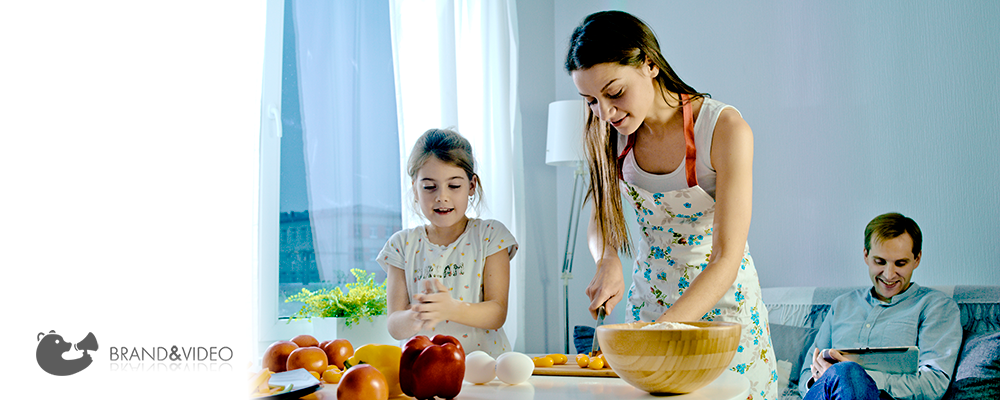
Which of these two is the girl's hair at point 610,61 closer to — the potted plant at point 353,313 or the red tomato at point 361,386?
the red tomato at point 361,386

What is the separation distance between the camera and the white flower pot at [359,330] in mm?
1955

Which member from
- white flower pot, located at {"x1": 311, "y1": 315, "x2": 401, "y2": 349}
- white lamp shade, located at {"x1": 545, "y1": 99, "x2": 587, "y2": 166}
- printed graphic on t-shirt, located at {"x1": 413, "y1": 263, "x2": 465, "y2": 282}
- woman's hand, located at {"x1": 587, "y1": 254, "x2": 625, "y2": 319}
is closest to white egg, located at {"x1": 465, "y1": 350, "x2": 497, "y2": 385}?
woman's hand, located at {"x1": 587, "y1": 254, "x2": 625, "y2": 319}

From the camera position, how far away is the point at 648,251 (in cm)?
123

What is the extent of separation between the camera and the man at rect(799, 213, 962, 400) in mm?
→ 1855

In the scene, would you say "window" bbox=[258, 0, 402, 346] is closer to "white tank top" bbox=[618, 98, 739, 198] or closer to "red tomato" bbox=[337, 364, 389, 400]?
"white tank top" bbox=[618, 98, 739, 198]

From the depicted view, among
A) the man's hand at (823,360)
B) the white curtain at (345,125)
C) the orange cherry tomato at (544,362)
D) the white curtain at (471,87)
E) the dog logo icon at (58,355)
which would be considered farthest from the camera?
the white curtain at (471,87)

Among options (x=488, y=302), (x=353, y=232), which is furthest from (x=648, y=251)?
(x=353, y=232)

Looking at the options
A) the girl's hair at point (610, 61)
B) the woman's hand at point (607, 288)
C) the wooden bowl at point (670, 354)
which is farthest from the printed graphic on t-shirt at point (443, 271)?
the wooden bowl at point (670, 354)

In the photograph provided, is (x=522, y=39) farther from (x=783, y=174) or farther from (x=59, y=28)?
(x=59, y=28)

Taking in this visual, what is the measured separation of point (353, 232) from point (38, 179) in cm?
191

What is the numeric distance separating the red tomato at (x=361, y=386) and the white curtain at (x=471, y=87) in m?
1.80

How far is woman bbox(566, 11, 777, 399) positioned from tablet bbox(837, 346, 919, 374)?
92 cm

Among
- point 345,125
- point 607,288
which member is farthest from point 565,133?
point 607,288

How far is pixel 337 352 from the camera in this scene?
0.82 meters
